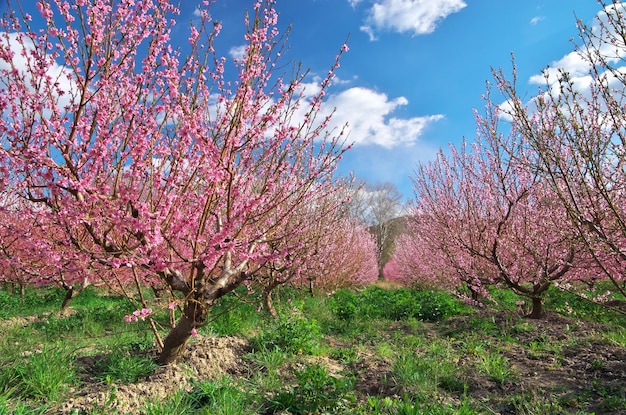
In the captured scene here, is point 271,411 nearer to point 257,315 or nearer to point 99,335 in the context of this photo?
point 257,315

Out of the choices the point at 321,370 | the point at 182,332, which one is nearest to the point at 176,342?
the point at 182,332

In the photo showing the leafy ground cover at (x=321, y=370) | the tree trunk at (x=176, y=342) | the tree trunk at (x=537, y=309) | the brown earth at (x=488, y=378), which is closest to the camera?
the leafy ground cover at (x=321, y=370)

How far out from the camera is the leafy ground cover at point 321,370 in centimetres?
345

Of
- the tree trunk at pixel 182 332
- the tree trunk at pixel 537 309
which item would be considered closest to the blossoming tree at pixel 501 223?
the tree trunk at pixel 537 309

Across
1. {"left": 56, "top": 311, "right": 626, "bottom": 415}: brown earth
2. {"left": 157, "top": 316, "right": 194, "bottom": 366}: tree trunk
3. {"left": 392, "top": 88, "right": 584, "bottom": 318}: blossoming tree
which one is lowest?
{"left": 56, "top": 311, "right": 626, "bottom": 415}: brown earth

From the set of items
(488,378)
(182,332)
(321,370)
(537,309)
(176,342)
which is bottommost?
(488,378)

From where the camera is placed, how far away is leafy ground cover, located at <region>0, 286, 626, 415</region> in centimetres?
345

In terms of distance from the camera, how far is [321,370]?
378 centimetres

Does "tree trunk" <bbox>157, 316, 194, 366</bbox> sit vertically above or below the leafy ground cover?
above

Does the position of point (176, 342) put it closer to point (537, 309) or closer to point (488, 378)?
point (488, 378)

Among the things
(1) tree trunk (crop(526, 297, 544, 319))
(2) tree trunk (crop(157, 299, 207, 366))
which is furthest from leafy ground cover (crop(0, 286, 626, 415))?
(1) tree trunk (crop(526, 297, 544, 319))

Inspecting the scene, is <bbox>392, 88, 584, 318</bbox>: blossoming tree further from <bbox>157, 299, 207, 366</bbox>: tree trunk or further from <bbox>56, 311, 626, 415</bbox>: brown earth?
<bbox>157, 299, 207, 366</bbox>: tree trunk

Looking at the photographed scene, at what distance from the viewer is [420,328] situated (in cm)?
782

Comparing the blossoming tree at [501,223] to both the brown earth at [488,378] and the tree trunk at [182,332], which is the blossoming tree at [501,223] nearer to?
the brown earth at [488,378]
